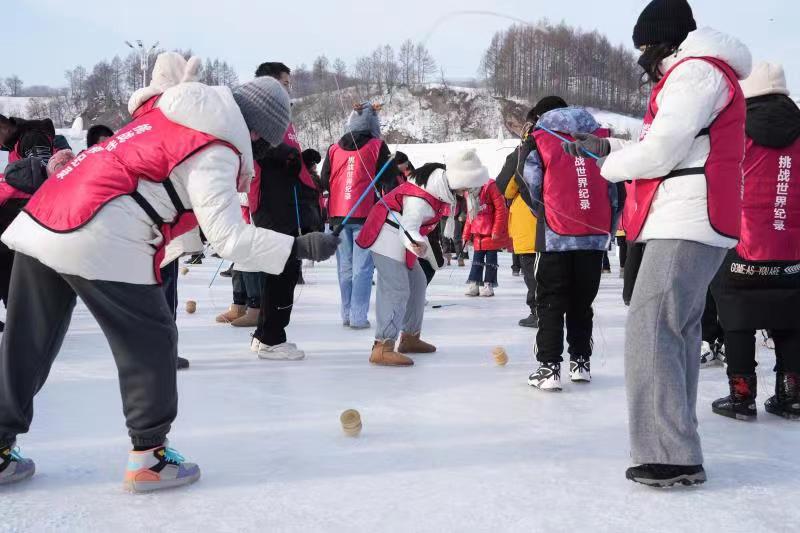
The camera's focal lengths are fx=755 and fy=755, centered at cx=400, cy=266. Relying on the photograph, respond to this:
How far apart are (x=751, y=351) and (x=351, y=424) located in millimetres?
1964

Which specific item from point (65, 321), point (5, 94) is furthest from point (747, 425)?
point (5, 94)

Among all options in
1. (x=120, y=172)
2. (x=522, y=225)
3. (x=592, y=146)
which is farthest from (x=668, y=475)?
(x=522, y=225)

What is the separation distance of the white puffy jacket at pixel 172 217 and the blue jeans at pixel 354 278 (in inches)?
141

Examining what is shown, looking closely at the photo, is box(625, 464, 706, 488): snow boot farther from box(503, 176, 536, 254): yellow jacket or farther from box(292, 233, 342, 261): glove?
box(503, 176, 536, 254): yellow jacket

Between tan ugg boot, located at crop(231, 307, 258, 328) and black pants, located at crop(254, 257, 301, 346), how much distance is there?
1.32 metres

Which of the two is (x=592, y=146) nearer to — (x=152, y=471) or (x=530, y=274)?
(x=152, y=471)

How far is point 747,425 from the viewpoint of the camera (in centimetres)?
349

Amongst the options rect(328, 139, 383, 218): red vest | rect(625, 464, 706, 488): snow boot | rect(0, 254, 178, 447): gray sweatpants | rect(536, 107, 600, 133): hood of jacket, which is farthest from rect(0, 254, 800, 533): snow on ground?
rect(328, 139, 383, 218): red vest

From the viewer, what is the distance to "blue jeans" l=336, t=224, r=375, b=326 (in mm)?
6203

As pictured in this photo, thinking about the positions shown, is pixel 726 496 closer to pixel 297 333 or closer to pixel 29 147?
pixel 297 333

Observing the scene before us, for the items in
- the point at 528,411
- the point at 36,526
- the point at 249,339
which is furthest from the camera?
the point at 249,339

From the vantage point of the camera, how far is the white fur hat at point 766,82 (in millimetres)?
3545

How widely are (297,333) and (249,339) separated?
18.9 inches

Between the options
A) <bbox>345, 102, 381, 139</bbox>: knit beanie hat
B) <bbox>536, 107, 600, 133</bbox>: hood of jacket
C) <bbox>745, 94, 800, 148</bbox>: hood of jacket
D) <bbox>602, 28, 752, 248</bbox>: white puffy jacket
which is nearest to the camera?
<bbox>602, 28, 752, 248</bbox>: white puffy jacket
